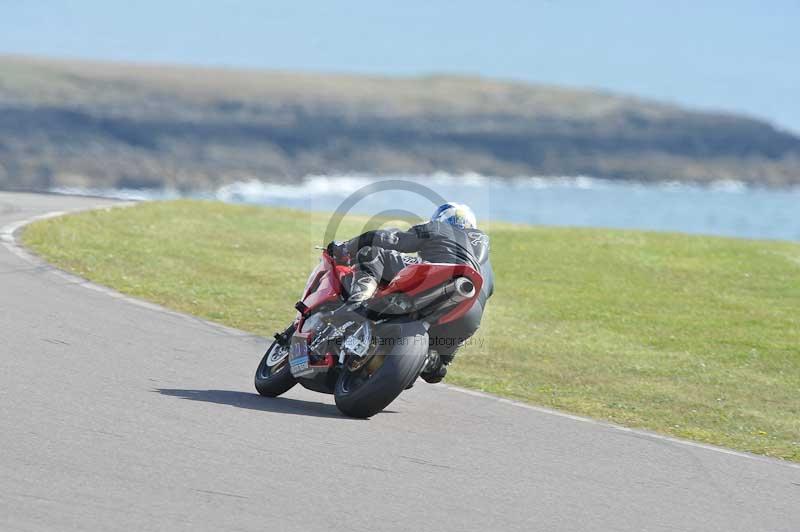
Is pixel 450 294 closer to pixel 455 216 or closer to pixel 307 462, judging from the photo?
pixel 455 216

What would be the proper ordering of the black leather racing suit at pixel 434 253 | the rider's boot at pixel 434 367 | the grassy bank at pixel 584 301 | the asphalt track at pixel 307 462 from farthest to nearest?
the grassy bank at pixel 584 301, the rider's boot at pixel 434 367, the black leather racing suit at pixel 434 253, the asphalt track at pixel 307 462

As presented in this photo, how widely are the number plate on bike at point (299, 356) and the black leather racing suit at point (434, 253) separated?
712mm

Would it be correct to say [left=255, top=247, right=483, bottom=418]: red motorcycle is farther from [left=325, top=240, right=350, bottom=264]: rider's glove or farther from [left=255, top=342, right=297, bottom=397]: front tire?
[left=255, top=342, right=297, bottom=397]: front tire

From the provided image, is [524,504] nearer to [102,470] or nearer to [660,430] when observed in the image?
[102,470]

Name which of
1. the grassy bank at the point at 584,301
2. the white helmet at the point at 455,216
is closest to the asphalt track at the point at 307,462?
the grassy bank at the point at 584,301

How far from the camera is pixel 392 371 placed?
340 inches

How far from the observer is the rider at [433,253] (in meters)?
8.86

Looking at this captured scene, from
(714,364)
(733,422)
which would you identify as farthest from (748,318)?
(733,422)

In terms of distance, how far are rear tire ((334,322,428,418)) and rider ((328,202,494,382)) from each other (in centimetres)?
35

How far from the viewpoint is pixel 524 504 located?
7020mm

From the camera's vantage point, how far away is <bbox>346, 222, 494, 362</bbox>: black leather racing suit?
8.84 m

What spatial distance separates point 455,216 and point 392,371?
4.26ft

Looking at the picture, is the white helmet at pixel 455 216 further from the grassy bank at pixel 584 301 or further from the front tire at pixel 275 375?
the grassy bank at pixel 584 301

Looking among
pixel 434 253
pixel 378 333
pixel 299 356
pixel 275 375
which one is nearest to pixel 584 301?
pixel 275 375
